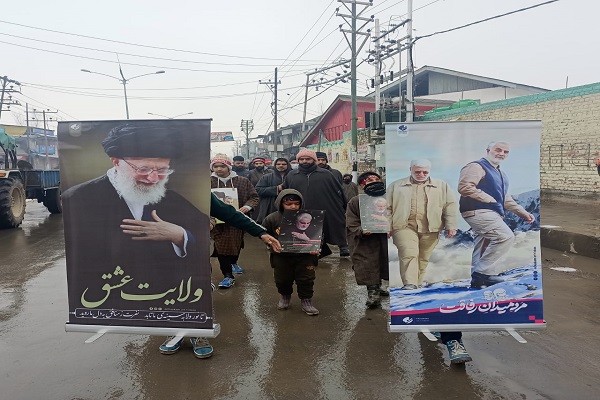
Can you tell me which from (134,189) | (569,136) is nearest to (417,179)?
(134,189)

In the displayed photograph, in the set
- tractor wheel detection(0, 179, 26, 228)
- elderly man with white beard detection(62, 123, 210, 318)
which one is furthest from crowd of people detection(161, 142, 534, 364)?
tractor wheel detection(0, 179, 26, 228)

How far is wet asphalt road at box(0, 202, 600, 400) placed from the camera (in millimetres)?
2885

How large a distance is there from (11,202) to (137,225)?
993 cm

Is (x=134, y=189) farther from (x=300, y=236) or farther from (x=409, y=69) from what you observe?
(x=409, y=69)

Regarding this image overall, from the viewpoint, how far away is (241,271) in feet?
20.5

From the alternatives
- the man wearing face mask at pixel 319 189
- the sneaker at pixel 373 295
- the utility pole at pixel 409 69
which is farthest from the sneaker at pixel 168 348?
the utility pole at pixel 409 69

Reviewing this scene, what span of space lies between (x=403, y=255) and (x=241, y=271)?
11.8 ft

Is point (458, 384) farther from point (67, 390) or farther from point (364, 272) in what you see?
point (67, 390)

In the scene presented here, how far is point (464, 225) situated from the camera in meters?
3.03

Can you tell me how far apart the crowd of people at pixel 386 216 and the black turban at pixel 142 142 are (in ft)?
2.97

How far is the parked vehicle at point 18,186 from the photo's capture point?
1070 cm

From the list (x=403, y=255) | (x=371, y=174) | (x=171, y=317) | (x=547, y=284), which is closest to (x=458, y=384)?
(x=403, y=255)

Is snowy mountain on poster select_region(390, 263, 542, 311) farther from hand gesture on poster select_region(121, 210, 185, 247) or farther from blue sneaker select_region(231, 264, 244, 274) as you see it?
blue sneaker select_region(231, 264, 244, 274)

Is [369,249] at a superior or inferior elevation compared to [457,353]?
superior
